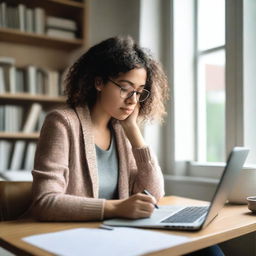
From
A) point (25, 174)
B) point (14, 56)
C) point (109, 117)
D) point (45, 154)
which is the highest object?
point (14, 56)

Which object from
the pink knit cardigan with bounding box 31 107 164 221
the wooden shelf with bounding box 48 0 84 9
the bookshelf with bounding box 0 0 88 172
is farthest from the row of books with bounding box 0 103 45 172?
the pink knit cardigan with bounding box 31 107 164 221

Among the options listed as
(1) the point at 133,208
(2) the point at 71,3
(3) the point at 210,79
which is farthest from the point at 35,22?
(1) the point at 133,208

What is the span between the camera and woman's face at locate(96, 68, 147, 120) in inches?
55.7

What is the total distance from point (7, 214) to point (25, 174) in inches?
42.8

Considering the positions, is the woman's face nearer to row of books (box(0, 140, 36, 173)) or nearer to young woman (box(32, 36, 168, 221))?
young woman (box(32, 36, 168, 221))

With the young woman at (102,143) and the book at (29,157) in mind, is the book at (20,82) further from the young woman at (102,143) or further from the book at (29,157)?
the young woman at (102,143)

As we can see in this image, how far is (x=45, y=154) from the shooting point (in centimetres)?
120

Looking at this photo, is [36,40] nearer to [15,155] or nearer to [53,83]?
[53,83]

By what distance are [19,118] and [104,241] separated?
192 cm

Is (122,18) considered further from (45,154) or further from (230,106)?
(45,154)

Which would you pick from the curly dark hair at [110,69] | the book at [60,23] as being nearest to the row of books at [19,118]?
the book at [60,23]

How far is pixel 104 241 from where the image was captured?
839 millimetres

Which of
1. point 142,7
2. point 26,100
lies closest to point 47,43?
point 26,100

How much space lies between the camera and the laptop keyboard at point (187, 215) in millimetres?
1034
